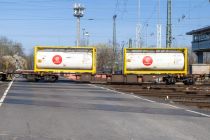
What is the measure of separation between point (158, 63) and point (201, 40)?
48879 millimetres

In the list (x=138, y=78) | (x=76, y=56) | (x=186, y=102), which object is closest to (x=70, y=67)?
(x=76, y=56)

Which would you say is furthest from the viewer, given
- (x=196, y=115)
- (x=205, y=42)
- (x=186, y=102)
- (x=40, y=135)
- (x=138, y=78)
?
(x=205, y=42)

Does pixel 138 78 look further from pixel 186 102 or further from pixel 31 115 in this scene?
pixel 31 115

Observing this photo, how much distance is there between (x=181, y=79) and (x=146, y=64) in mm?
4005

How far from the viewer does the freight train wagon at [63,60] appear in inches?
2018

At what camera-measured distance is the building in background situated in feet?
309

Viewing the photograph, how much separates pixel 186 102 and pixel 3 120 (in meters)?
14.2

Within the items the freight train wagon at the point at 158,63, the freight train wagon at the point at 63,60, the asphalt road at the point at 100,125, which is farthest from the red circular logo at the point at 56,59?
the asphalt road at the point at 100,125

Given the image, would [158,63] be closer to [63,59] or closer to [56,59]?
[63,59]

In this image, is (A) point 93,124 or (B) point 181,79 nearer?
(A) point 93,124

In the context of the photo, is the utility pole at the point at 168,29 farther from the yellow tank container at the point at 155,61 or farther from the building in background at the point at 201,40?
the building in background at the point at 201,40

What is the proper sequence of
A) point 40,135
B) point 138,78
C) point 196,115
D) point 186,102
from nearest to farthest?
1. point 40,135
2. point 196,115
3. point 186,102
4. point 138,78

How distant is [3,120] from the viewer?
49.4 feet

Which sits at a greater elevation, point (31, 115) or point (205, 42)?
→ point (205, 42)
